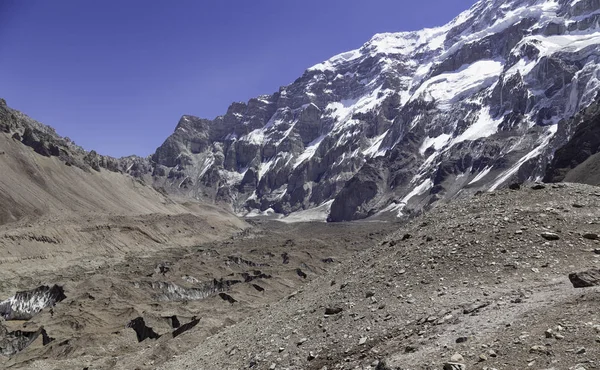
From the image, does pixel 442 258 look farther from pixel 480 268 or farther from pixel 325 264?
pixel 325 264

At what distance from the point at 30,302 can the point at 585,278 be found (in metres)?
48.4

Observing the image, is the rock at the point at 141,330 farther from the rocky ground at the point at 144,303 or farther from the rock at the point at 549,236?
the rock at the point at 549,236

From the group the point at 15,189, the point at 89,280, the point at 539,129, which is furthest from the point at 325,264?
the point at 539,129

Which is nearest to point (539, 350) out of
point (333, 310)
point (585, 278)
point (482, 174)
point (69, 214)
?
point (585, 278)

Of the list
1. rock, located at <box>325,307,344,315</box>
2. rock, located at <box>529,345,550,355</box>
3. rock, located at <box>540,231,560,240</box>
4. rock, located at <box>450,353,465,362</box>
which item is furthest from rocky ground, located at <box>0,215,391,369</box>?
rock, located at <box>529,345,550,355</box>

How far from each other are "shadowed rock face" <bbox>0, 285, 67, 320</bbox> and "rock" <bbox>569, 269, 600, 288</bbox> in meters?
45.9

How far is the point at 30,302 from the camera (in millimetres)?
48312

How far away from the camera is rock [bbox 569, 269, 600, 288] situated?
Answer: 12.6 metres

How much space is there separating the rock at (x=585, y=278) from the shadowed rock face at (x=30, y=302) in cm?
4588

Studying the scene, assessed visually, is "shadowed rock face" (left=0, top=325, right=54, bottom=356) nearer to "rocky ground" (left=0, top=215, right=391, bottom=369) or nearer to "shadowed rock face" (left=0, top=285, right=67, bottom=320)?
"rocky ground" (left=0, top=215, right=391, bottom=369)

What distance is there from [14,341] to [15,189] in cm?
6933

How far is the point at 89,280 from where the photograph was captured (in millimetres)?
53312

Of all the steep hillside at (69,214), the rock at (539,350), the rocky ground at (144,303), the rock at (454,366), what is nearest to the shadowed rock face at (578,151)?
the rocky ground at (144,303)

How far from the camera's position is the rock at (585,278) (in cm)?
1256
